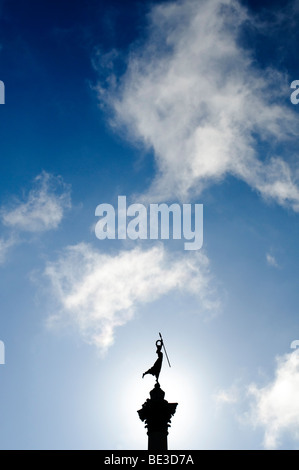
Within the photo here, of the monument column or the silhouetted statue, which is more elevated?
the silhouetted statue

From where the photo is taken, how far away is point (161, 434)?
14719 mm

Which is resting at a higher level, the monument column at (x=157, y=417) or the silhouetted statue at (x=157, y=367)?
the silhouetted statue at (x=157, y=367)

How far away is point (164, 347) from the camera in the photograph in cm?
1786
